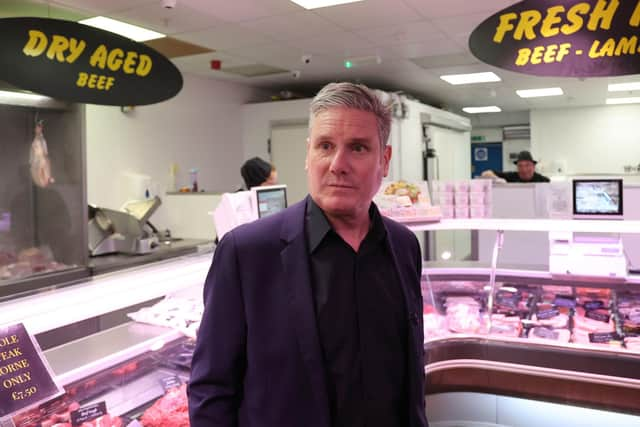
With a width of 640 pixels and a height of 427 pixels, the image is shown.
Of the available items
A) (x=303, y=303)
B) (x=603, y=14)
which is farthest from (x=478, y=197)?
(x=303, y=303)

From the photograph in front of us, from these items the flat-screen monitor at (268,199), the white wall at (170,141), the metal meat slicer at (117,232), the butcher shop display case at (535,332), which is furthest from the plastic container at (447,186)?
the white wall at (170,141)

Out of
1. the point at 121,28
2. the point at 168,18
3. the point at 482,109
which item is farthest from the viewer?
the point at 482,109

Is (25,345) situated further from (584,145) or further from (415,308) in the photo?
(584,145)

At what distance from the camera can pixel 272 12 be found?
503cm

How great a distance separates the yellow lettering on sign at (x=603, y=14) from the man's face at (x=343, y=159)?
2.45 metres

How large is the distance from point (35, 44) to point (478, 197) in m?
3.02

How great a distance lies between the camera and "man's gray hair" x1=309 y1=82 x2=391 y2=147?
134 centimetres

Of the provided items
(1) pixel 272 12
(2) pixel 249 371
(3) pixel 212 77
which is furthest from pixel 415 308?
(3) pixel 212 77

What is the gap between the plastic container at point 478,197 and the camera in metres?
3.77

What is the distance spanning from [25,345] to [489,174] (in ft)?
17.8

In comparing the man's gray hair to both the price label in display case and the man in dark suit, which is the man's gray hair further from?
the price label in display case

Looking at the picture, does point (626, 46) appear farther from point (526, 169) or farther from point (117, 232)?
point (117, 232)

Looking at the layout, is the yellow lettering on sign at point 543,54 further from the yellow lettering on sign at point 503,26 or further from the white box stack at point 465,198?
the white box stack at point 465,198

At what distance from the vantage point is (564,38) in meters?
3.31
